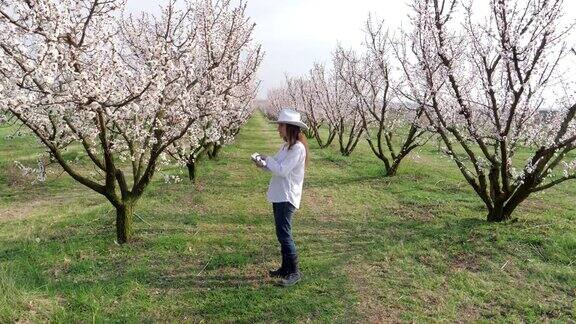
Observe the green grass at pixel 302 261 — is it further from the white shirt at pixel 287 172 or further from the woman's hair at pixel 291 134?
the woman's hair at pixel 291 134

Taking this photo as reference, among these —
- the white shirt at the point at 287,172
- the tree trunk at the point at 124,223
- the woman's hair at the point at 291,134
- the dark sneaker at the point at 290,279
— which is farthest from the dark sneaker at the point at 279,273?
the tree trunk at the point at 124,223

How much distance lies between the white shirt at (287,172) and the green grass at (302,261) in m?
1.19

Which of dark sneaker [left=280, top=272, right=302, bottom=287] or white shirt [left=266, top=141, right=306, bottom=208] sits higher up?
white shirt [left=266, top=141, right=306, bottom=208]

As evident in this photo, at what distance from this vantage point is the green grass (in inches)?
184

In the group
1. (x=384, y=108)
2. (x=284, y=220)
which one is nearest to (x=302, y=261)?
(x=284, y=220)

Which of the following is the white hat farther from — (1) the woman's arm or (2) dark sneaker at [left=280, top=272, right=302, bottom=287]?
(2) dark sneaker at [left=280, top=272, right=302, bottom=287]

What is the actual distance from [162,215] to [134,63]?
298 cm

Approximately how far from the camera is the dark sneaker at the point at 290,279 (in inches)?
206

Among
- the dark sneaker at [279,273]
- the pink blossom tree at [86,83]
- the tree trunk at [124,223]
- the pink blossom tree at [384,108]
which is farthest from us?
the pink blossom tree at [384,108]

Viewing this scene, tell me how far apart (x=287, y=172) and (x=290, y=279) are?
1.42 metres

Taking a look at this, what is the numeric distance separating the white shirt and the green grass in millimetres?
1190

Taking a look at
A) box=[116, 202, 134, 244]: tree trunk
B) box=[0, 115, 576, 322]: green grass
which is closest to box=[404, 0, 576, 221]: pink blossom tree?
box=[0, 115, 576, 322]: green grass

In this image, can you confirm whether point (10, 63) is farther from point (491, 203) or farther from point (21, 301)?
point (491, 203)

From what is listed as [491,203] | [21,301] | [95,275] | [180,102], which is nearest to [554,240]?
[491,203]
